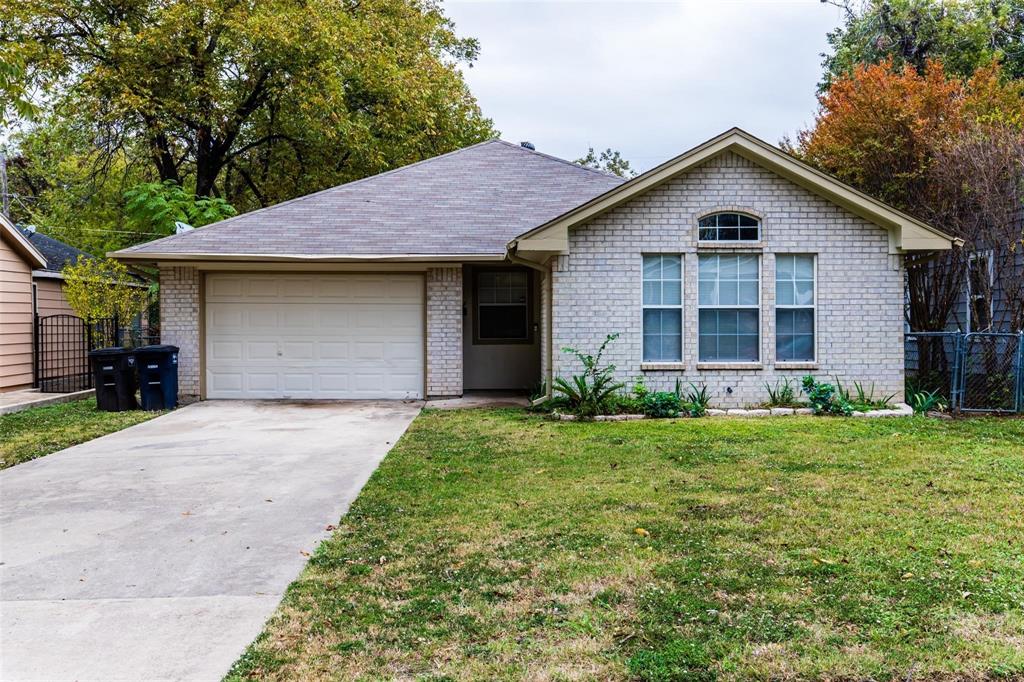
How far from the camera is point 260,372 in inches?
545

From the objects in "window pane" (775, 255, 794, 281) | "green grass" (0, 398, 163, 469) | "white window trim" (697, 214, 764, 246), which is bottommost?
"green grass" (0, 398, 163, 469)

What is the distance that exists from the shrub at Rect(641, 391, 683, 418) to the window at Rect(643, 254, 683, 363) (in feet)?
2.69

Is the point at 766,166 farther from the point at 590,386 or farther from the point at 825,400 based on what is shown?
the point at 590,386

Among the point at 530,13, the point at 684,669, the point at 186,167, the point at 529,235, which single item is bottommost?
the point at 684,669

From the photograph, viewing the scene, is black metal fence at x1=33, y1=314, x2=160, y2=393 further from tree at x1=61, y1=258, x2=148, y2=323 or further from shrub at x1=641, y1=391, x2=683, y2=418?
shrub at x1=641, y1=391, x2=683, y2=418

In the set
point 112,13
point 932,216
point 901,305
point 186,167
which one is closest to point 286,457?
point 901,305

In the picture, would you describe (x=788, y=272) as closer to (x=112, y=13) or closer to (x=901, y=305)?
(x=901, y=305)

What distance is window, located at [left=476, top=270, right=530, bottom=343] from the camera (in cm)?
1475

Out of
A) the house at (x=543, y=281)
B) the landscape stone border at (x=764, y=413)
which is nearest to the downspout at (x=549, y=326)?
the house at (x=543, y=281)

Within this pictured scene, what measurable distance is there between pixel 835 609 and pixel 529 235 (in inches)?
317

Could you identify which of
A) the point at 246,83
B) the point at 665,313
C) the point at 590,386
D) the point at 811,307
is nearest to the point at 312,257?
the point at 590,386

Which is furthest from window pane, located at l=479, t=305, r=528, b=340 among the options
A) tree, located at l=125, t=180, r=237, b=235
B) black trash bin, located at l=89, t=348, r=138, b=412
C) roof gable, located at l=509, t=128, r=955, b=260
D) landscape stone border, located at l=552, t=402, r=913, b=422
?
tree, located at l=125, t=180, r=237, b=235

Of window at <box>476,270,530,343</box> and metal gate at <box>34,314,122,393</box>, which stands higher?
window at <box>476,270,530,343</box>

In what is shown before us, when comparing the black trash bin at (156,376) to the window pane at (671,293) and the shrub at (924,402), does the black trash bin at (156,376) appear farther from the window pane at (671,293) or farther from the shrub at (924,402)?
the shrub at (924,402)
